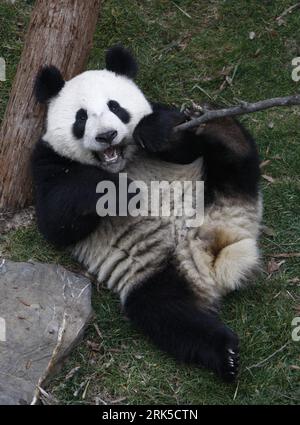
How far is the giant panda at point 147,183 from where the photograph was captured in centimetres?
526

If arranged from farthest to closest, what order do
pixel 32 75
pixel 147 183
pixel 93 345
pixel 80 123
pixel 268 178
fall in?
1. pixel 268 178
2. pixel 32 75
3. pixel 147 183
4. pixel 80 123
5. pixel 93 345

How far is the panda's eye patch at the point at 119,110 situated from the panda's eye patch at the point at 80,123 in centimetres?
18

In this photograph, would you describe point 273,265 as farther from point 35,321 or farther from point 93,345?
point 35,321

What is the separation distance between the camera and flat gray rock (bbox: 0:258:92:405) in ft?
15.5

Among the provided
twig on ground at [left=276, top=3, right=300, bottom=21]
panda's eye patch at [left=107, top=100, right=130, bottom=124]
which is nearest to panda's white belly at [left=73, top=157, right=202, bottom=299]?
panda's eye patch at [left=107, top=100, right=130, bottom=124]

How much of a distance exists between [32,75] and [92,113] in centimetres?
89

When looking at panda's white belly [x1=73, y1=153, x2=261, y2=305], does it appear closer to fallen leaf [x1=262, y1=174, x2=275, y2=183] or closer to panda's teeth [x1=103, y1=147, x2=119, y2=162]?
panda's teeth [x1=103, y1=147, x2=119, y2=162]

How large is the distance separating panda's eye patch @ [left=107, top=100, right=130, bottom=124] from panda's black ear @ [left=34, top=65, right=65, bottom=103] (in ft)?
1.50

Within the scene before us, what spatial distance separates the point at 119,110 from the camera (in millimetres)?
5492

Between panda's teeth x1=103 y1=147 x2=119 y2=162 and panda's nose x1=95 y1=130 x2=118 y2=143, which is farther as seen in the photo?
panda's teeth x1=103 y1=147 x2=119 y2=162

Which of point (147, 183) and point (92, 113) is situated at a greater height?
point (92, 113)

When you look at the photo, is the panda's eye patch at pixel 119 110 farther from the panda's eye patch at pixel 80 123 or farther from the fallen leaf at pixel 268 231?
the fallen leaf at pixel 268 231

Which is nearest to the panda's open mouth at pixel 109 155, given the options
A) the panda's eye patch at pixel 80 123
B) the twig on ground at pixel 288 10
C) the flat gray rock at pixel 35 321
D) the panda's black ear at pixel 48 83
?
the panda's eye patch at pixel 80 123

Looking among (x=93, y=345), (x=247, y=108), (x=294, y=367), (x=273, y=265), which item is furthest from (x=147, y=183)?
(x=294, y=367)
